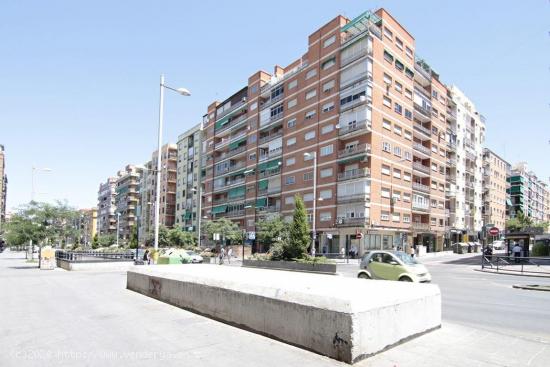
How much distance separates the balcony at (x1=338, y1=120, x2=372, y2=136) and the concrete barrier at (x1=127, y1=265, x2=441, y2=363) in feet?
130

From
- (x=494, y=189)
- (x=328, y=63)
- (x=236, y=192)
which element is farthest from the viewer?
(x=494, y=189)

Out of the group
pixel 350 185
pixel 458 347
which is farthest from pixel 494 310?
pixel 350 185

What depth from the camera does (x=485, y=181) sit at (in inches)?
3381

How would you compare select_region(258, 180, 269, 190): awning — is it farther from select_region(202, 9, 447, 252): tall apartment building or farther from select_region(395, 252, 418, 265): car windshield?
select_region(395, 252, 418, 265): car windshield

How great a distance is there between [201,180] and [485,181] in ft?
193

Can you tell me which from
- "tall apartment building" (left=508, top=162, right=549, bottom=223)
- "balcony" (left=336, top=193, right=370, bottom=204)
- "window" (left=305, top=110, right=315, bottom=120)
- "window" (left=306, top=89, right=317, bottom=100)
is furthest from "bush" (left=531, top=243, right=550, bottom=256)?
"tall apartment building" (left=508, top=162, right=549, bottom=223)

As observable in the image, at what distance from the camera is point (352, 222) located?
4516 centimetres

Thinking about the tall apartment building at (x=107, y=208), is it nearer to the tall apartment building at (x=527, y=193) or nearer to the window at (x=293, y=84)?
the window at (x=293, y=84)

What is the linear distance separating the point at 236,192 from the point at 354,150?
1084 inches

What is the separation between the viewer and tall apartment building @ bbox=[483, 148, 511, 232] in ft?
280

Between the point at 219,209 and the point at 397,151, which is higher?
the point at 397,151

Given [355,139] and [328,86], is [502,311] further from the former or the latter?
[328,86]

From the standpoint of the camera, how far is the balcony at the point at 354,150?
45062 mm

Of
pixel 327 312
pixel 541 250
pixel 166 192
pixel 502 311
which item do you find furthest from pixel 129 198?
pixel 327 312
